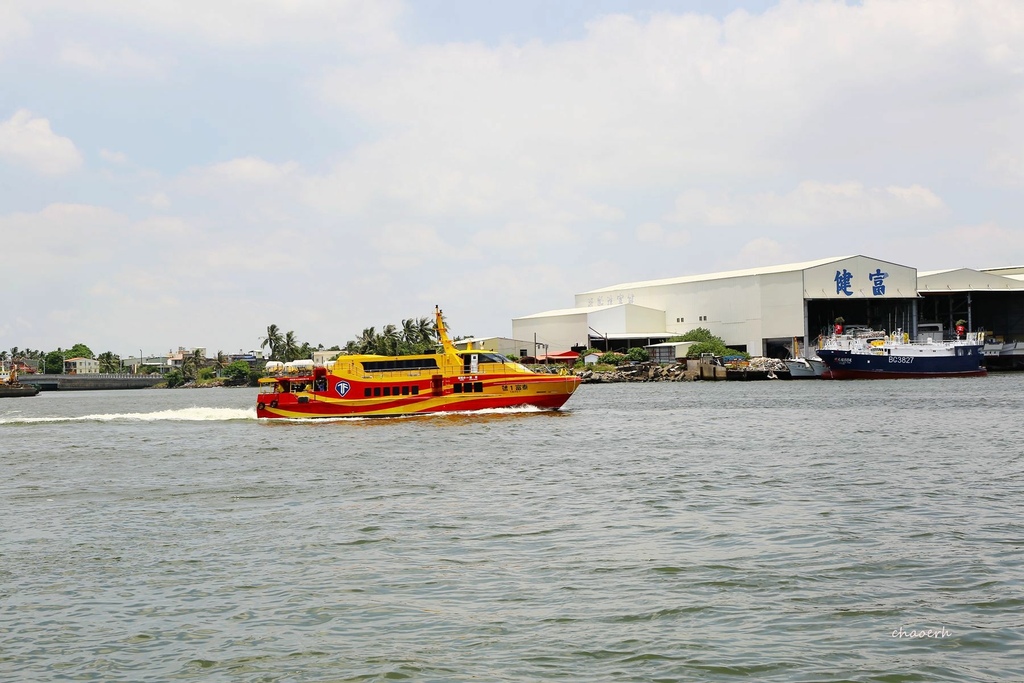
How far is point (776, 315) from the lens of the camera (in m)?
102

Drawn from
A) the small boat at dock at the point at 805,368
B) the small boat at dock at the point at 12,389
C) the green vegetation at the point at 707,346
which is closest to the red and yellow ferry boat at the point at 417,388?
the small boat at dock at the point at 805,368

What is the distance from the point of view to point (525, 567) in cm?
1348

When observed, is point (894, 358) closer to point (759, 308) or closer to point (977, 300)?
point (759, 308)

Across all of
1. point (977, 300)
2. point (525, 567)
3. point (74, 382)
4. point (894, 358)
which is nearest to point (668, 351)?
point (894, 358)

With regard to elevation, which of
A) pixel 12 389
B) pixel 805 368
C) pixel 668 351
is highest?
pixel 668 351

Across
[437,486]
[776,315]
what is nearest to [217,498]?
[437,486]

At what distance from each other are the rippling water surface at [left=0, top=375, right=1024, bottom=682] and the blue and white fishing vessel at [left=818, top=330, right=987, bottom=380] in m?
62.3

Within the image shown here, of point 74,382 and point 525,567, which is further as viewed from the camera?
point 74,382

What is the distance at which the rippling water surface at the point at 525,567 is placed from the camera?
9.73 metres

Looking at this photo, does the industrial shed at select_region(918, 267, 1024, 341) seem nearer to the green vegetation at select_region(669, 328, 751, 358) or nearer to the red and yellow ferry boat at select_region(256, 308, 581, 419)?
the green vegetation at select_region(669, 328, 751, 358)

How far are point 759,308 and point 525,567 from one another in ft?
311

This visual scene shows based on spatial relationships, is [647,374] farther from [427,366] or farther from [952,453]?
[952,453]

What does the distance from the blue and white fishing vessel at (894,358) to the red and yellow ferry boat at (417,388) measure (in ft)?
166

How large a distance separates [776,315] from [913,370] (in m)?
16.4
